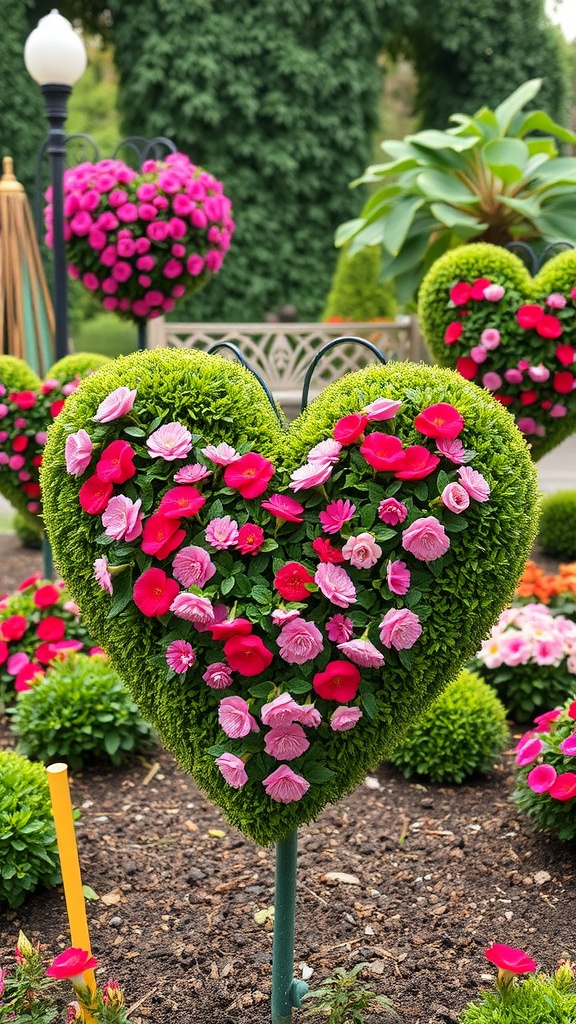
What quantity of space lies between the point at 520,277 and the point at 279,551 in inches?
96.3

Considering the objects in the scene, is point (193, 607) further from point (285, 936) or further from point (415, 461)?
point (285, 936)

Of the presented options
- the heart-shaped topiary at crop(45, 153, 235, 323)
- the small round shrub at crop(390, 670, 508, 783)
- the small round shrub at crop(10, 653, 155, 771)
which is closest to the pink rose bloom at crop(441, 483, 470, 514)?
the small round shrub at crop(390, 670, 508, 783)

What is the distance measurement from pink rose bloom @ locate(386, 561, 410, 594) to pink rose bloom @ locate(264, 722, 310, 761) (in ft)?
0.87

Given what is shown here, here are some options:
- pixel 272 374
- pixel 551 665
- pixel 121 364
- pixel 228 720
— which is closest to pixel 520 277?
pixel 551 665

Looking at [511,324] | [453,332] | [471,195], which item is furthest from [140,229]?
[471,195]

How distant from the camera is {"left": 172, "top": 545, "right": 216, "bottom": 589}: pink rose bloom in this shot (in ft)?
4.59

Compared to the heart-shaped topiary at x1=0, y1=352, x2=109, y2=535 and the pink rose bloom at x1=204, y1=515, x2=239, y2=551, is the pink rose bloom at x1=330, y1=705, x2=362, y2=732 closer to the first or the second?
the pink rose bloom at x1=204, y1=515, x2=239, y2=551

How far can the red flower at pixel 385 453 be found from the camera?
1.36m

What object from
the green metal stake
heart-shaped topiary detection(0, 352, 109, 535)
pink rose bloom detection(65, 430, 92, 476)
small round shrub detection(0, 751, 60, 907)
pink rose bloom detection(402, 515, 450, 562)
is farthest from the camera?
Result: heart-shaped topiary detection(0, 352, 109, 535)

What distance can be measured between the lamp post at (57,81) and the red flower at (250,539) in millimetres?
2741

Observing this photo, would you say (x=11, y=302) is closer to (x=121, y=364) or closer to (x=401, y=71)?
(x=121, y=364)

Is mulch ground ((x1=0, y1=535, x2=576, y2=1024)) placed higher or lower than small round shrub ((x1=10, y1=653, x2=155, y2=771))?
lower

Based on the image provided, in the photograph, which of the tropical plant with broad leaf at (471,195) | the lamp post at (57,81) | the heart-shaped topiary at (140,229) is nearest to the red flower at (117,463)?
the lamp post at (57,81)

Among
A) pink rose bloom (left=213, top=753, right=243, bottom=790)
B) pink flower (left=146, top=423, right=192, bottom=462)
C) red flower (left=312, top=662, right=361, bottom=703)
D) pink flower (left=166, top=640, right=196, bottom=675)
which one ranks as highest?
pink flower (left=146, top=423, right=192, bottom=462)
